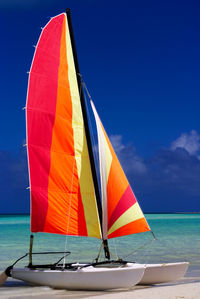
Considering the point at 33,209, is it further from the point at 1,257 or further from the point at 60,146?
the point at 1,257

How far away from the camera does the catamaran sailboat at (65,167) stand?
12.5m

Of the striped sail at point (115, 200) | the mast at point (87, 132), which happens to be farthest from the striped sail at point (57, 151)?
the striped sail at point (115, 200)

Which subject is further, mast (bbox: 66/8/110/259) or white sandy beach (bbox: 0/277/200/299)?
mast (bbox: 66/8/110/259)

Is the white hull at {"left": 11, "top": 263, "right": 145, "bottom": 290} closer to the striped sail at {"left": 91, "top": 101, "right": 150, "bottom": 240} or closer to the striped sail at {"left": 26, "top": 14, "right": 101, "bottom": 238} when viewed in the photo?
the striped sail at {"left": 91, "top": 101, "right": 150, "bottom": 240}

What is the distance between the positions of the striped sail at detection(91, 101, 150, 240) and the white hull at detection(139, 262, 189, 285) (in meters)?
1.13

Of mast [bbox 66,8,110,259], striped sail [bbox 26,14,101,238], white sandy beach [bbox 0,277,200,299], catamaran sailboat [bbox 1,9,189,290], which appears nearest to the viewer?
white sandy beach [bbox 0,277,200,299]

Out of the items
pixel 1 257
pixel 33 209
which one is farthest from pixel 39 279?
pixel 1 257

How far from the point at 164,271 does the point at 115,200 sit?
2.43 metres

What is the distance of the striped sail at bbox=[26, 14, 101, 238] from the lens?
42.6 ft

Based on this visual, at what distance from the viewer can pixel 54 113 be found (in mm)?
13438

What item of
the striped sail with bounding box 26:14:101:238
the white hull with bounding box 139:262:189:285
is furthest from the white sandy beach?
the striped sail with bounding box 26:14:101:238

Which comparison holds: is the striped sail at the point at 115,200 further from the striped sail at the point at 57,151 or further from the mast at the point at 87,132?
the striped sail at the point at 57,151

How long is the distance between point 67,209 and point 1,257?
387 inches

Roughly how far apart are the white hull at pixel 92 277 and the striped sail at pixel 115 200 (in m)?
1.20
